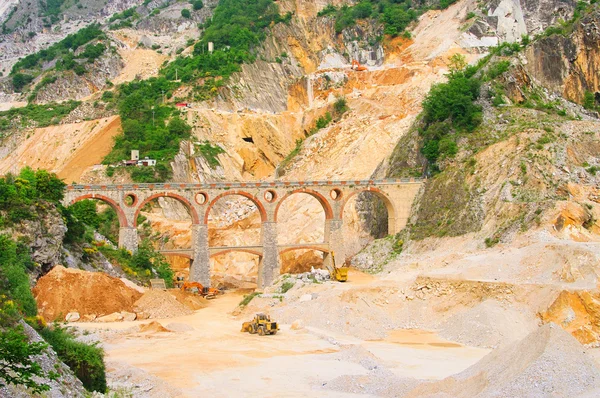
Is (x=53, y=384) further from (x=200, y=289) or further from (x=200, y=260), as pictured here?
(x=200, y=260)

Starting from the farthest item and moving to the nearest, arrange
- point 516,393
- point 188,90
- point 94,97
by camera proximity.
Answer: point 94,97 < point 188,90 < point 516,393

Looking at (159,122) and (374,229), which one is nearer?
(374,229)

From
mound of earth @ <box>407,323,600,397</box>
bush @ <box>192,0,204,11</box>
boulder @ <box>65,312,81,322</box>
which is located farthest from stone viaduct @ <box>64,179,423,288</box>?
bush @ <box>192,0,204,11</box>

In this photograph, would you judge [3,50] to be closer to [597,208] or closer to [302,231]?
[302,231]

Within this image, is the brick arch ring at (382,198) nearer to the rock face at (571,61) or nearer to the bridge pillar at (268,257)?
the bridge pillar at (268,257)

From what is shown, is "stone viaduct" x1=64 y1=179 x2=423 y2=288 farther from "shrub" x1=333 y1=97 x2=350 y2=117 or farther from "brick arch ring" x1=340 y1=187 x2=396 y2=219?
"shrub" x1=333 y1=97 x2=350 y2=117

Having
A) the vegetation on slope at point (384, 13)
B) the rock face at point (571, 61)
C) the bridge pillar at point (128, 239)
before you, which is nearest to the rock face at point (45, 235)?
the bridge pillar at point (128, 239)

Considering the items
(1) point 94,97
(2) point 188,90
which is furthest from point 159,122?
(1) point 94,97
